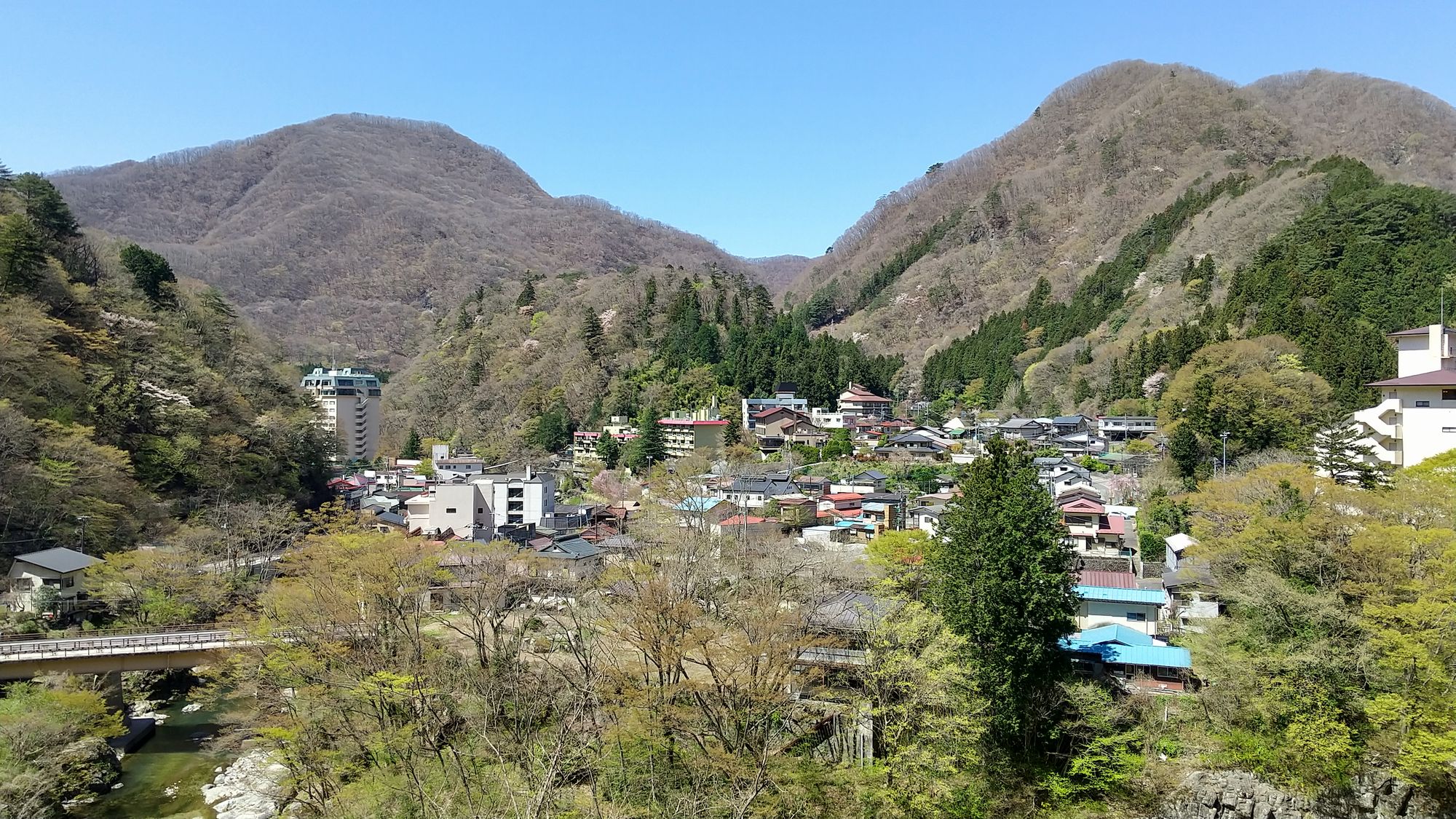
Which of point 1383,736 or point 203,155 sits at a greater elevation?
point 203,155

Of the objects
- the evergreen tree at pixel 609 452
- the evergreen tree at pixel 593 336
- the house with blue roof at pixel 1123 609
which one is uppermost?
the evergreen tree at pixel 593 336

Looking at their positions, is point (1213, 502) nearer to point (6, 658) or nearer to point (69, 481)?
point (6, 658)

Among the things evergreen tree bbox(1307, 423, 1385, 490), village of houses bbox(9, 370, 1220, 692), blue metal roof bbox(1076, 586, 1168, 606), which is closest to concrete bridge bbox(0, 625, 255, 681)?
village of houses bbox(9, 370, 1220, 692)

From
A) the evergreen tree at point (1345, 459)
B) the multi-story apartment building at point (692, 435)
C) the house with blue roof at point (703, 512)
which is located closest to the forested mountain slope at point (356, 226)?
the multi-story apartment building at point (692, 435)

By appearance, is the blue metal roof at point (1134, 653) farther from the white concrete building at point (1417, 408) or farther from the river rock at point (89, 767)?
the river rock at point (89, 767)

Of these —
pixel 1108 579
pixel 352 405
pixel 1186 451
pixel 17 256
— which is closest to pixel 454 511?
pixel 17 256

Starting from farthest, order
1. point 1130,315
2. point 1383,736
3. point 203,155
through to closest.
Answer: point 203,155, point 1130,315, point 1383,736

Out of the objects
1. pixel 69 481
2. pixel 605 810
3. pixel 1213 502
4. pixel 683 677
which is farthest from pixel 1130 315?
pixel 69 481

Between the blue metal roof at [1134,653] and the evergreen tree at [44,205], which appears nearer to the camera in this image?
the blue metal roof at [1134,653]
